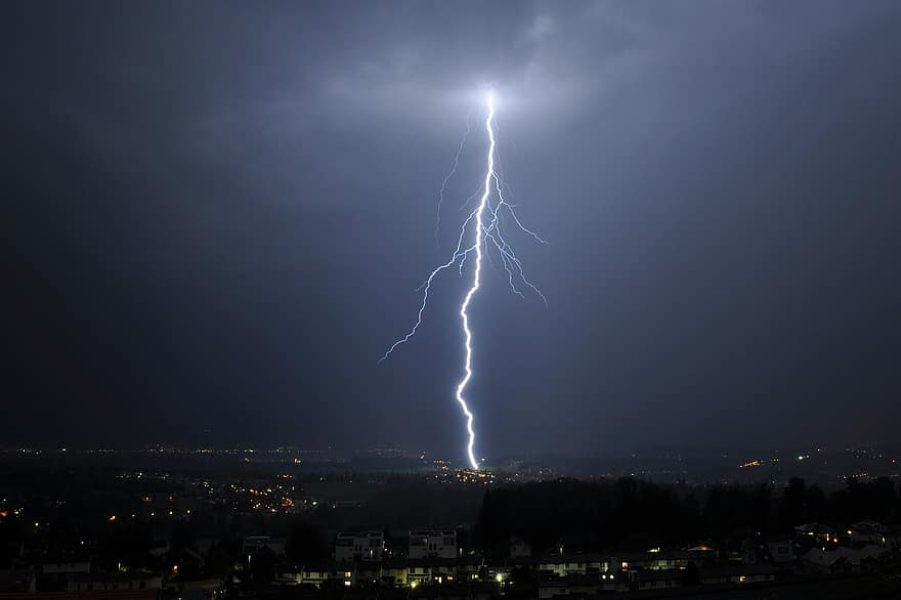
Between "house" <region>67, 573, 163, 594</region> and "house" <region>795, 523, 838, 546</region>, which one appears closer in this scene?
"house" <region>67, 573, 163, 594</region>

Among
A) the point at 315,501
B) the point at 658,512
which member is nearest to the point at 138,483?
the point at 315,501

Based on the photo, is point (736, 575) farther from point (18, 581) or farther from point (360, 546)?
point (18, 581)

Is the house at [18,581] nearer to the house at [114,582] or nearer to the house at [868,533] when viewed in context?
the house at [114,582]

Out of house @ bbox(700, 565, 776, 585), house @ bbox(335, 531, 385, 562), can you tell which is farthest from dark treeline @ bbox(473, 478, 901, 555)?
house @ bbox(700, 565, 776, 585)

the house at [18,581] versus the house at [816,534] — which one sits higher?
the house at [18,581]

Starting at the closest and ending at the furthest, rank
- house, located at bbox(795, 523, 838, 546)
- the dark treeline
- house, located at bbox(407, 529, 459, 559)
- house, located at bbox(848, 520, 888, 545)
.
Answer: house, located at bbox(848, 520, 888, 545), house, located at bbox(407, 529, 459, 559), house, located at bbox(795, 523, 838, 546), the dark treeline

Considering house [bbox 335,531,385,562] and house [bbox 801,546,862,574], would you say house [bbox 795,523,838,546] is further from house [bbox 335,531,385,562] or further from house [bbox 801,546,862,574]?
house [bbox 335,531,385,562]

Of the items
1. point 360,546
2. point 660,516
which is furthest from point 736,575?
point 360,546

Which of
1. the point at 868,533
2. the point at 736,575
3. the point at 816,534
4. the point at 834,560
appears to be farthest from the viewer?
the point at 816,534

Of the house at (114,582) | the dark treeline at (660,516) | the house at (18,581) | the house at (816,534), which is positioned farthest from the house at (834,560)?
the house at (18,581)
